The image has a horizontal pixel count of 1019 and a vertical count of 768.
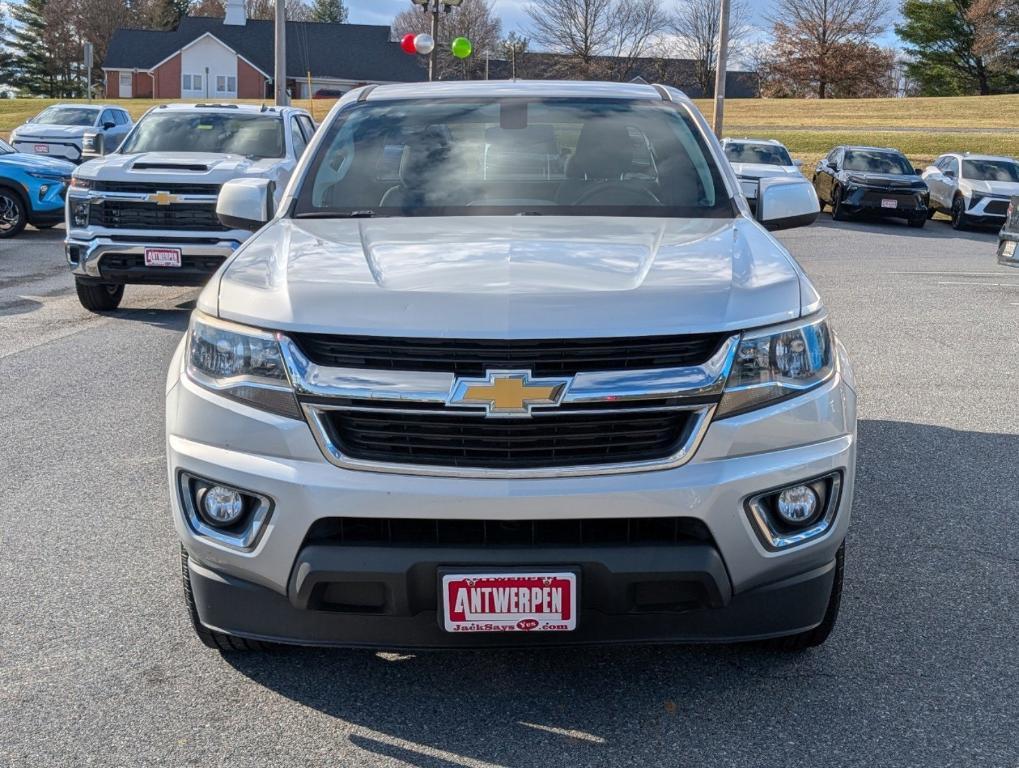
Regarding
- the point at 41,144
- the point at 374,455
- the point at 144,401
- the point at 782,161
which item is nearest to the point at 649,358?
the point at 374,455

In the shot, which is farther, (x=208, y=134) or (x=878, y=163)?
(x=878, y=163)

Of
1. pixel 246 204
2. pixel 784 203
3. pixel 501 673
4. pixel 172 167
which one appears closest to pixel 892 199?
pixel 172 167

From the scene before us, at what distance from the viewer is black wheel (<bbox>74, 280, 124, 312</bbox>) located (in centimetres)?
1115

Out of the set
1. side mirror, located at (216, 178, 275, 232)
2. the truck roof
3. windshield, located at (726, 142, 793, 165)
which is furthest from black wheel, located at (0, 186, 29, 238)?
side mirror, located at (216, 178, 275, 232)

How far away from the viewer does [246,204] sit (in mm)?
5016

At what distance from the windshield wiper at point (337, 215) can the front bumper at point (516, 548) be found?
1253mm

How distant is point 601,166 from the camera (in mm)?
4969

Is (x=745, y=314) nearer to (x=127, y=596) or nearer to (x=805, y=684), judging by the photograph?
A: (x=805, y=684)

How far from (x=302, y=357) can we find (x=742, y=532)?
4.12 feet

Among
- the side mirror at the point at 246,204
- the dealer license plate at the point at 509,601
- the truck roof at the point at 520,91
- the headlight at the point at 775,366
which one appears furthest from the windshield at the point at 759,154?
the dealer license plate at the point at 509,601

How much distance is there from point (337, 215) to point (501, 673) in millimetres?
1812

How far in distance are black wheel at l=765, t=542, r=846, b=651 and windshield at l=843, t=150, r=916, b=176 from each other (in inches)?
886

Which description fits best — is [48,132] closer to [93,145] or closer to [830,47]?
[93,145]

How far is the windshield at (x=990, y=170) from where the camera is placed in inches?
976
